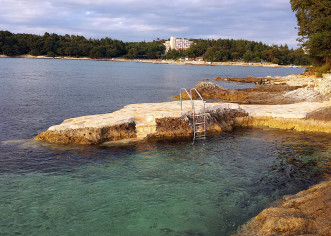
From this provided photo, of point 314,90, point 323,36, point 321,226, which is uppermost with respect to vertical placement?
point 323,36

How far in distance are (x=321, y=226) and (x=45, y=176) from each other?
10.6 m

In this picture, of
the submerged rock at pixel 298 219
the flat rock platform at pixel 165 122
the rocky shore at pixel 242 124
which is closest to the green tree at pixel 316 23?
the rocky shore at pixel 242 124

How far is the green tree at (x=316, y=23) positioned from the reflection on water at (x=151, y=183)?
120 feet

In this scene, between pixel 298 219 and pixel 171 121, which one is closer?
pixel 298 219

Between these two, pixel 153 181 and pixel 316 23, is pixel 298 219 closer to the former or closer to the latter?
pixel 153 181

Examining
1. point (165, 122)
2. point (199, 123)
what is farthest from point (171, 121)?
point (199, 123)

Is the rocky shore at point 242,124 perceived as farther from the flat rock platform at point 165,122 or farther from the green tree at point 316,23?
the green tree at point 316,23

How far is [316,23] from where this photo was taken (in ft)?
162

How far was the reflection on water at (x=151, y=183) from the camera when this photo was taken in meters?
9.38

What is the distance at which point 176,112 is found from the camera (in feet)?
64.3

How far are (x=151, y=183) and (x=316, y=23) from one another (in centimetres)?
4866

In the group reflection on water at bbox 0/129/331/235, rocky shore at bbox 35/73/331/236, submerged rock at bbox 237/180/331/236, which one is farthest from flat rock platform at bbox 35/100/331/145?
submerged rock at bbox 237/180/331/236

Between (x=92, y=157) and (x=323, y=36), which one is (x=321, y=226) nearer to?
(x=92, y=157)

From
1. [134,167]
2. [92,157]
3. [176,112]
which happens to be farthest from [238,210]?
[176,112]
